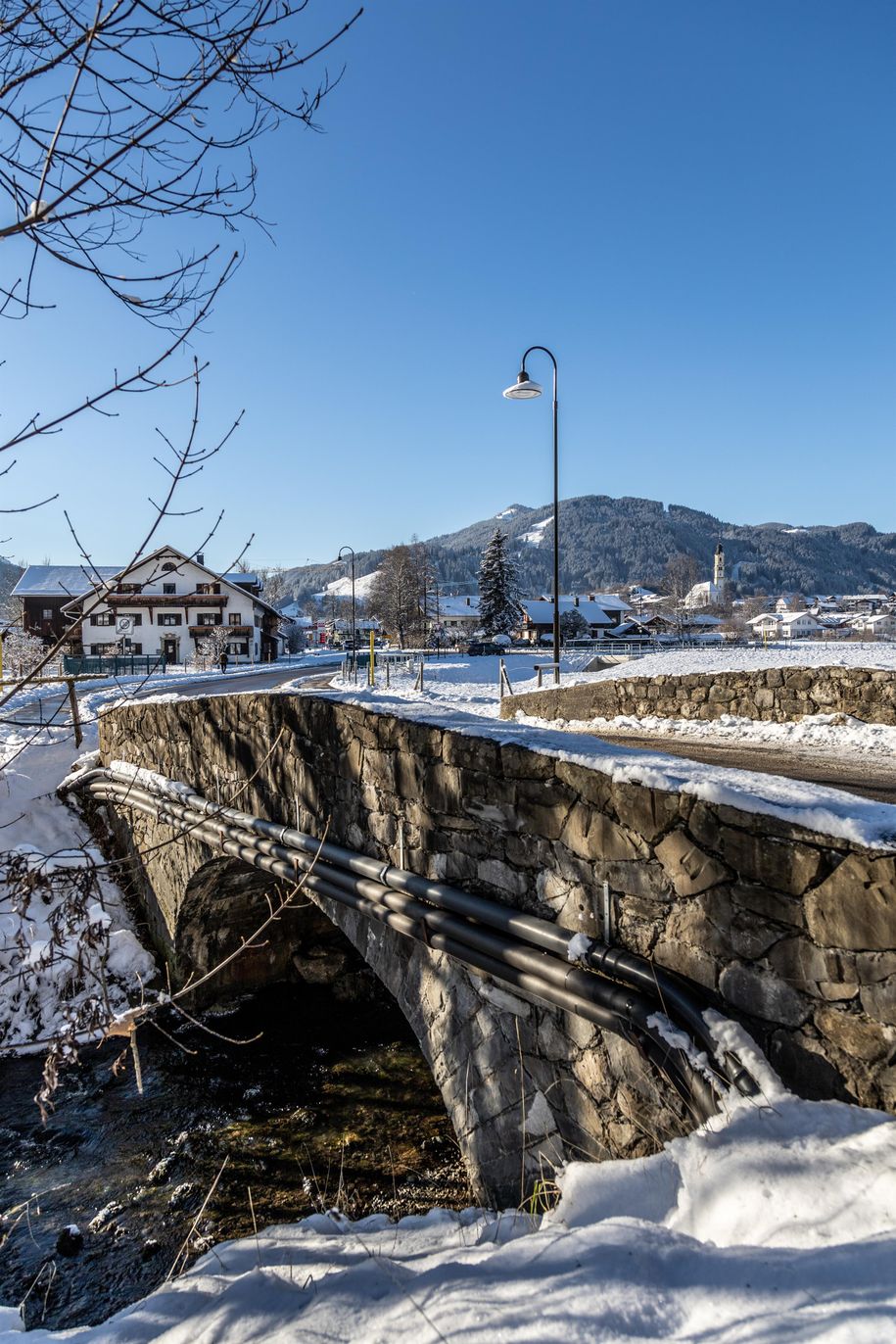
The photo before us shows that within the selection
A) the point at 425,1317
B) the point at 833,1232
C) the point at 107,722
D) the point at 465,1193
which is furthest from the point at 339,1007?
the point at 833,1232

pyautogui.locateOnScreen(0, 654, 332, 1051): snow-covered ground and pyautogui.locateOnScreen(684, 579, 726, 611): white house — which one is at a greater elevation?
pyautogui.locateOnScreen(684, 579, 726, 611): white house

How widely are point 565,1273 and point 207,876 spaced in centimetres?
628

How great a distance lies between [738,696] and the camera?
382 inches

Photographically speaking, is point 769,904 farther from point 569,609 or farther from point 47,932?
point 569,609

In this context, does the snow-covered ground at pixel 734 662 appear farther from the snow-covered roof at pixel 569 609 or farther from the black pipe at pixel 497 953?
the snow-covered roof at pixel 569 609

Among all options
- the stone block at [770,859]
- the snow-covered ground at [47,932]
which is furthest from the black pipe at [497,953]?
the snow-covered ground at [47,932]

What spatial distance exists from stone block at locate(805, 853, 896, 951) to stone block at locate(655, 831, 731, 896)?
1.12ft

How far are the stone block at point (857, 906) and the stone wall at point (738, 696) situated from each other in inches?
273

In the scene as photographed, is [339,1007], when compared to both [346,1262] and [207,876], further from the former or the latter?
[346,1262]

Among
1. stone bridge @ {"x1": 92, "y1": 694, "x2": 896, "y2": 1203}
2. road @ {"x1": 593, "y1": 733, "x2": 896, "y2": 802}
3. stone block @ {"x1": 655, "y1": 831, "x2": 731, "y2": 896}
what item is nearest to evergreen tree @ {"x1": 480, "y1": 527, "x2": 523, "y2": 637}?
road @ {"x1": 593, "y1": 733, "x2": 896, "y2": 802}

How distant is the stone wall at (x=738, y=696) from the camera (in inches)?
330

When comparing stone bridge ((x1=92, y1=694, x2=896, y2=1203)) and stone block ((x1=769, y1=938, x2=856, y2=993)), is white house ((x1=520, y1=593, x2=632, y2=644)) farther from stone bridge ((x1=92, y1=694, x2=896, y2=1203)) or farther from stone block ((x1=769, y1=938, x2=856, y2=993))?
stone block ((x1=769, y1=938, x2=856, y2=993))

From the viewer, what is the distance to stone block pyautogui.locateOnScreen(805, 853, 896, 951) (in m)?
2.10

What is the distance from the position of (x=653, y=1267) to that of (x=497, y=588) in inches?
1853
